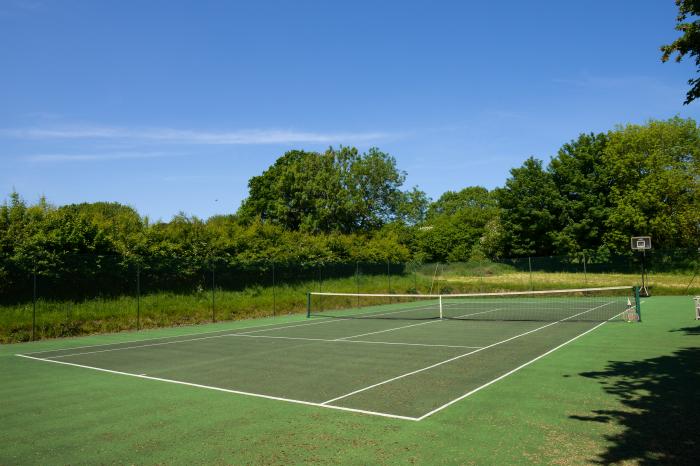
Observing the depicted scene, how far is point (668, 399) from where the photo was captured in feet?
25.1

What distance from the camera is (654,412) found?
7.02m

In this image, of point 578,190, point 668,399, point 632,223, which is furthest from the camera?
point 578,190

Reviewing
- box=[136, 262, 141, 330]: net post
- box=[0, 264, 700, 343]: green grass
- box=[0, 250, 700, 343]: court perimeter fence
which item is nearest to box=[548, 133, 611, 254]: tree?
box=[0, 250, 700, 343]: court perimeter fence

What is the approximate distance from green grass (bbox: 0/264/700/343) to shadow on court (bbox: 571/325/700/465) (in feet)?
56.6

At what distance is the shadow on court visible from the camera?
18.0 feet

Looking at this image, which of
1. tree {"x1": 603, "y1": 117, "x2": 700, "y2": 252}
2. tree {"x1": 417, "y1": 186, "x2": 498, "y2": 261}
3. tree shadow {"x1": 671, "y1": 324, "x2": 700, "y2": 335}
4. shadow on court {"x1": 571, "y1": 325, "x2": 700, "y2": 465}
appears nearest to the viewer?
shadow on court {"x1": 571, "y1": 325, "x2": 700, "y2": 465}

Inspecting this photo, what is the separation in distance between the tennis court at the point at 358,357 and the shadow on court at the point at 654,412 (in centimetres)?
207

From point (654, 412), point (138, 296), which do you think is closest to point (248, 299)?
point (138, 296)

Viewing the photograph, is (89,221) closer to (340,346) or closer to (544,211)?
(340,346)

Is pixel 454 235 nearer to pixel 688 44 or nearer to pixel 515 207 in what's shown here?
pixel 515 207

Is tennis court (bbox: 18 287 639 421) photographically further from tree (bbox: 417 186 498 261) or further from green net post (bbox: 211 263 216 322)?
tree (bbox: 417 186 498 261)

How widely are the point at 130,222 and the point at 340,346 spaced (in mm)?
15391

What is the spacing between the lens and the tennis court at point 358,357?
28.5 feet

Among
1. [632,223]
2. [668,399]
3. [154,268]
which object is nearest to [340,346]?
[668,399]
